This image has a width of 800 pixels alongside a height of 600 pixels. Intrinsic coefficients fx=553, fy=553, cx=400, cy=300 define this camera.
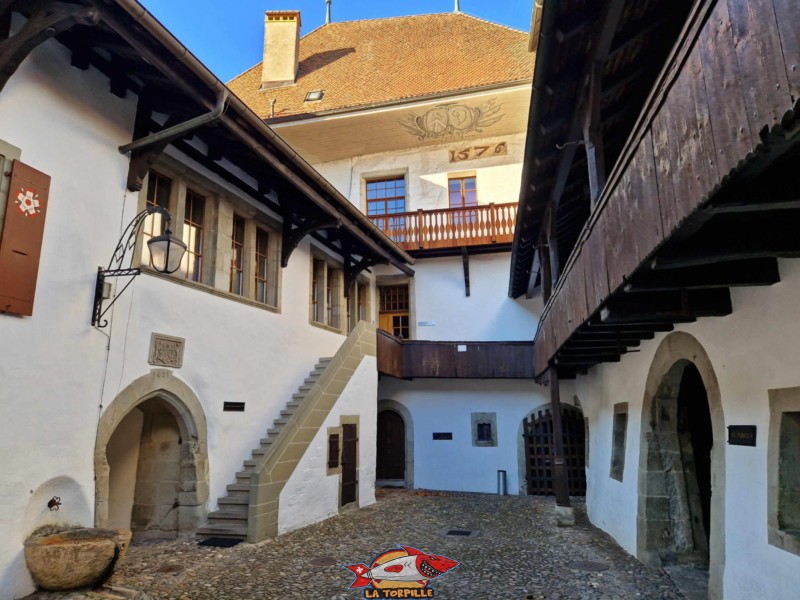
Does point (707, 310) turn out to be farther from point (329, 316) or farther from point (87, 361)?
point (329, 316)

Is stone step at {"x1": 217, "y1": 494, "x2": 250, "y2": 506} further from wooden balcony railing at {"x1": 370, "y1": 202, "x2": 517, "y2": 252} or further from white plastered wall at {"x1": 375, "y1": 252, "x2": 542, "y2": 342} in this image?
wooden balcony railing at {"x1": 370, "y1": 202, "x2": 517, "y2": 252}

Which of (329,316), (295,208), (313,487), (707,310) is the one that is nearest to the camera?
(707,310)

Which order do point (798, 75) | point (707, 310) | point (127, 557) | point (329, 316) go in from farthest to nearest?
point (329, 316) → point (127, 557) → point (707, 310) → point (798, 75)

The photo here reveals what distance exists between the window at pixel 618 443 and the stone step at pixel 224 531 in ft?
16.1

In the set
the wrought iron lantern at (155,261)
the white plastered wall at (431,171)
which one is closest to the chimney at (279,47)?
the white plastered wall at (431,171)

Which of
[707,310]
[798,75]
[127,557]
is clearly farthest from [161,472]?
[798,75]

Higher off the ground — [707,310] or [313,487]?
[707,310]

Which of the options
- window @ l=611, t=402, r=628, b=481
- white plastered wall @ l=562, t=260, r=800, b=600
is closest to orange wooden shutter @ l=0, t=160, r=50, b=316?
white plastered wall @ l=562, t=260, r=800, b=600

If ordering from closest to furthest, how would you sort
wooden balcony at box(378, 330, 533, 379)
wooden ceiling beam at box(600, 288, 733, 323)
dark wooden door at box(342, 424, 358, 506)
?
wooden ceiling beam at box(600, 288, 733, 323) < dark wooden door at box(342, 424, 358, 506) < wooden balcony at box(378, 330, 533, 379)

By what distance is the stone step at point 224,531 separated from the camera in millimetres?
6859

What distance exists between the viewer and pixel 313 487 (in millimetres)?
8258

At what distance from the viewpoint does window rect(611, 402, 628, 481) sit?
24.4 ft

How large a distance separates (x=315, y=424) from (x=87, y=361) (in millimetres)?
3581

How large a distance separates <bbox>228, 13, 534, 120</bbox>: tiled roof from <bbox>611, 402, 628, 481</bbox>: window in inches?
356
